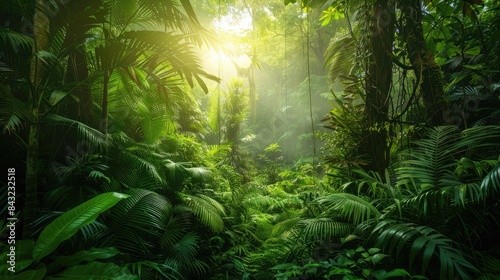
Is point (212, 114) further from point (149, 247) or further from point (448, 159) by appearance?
point (448, 159)

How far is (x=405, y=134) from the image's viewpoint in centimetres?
320

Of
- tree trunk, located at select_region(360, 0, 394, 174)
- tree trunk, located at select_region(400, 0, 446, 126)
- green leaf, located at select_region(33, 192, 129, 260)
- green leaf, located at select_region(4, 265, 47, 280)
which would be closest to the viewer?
green leaf, located at select_region(4, 265, 47, 280)

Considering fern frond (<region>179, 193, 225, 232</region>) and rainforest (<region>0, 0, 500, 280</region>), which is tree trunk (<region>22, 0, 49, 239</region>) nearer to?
rainforest (<region>0, 0, 500, 280</region>)

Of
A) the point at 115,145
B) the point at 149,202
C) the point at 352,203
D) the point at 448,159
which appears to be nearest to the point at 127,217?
the point at 149,202

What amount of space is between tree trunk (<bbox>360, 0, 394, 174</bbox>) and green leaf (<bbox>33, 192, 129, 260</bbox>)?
9.32 feet

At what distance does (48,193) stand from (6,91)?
3.37ft

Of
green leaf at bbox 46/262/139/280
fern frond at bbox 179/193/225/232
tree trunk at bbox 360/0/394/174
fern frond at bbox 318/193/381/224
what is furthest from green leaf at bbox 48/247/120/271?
tree trunk at bbox 360/0/394/174

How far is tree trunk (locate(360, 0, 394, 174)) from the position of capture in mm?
3162

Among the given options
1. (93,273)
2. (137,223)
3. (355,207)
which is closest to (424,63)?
(355,207)

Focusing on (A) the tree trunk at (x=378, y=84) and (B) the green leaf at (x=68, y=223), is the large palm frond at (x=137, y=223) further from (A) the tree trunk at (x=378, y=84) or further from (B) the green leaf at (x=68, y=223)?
(A) the tree trunk at (x=378, y=84)

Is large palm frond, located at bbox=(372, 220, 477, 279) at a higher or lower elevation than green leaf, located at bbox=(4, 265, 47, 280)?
lower

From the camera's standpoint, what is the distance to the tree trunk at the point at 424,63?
3.04 meters

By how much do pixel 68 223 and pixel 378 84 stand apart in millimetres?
3405

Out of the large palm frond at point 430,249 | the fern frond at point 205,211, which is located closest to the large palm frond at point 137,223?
the fern frond at point 205,211
